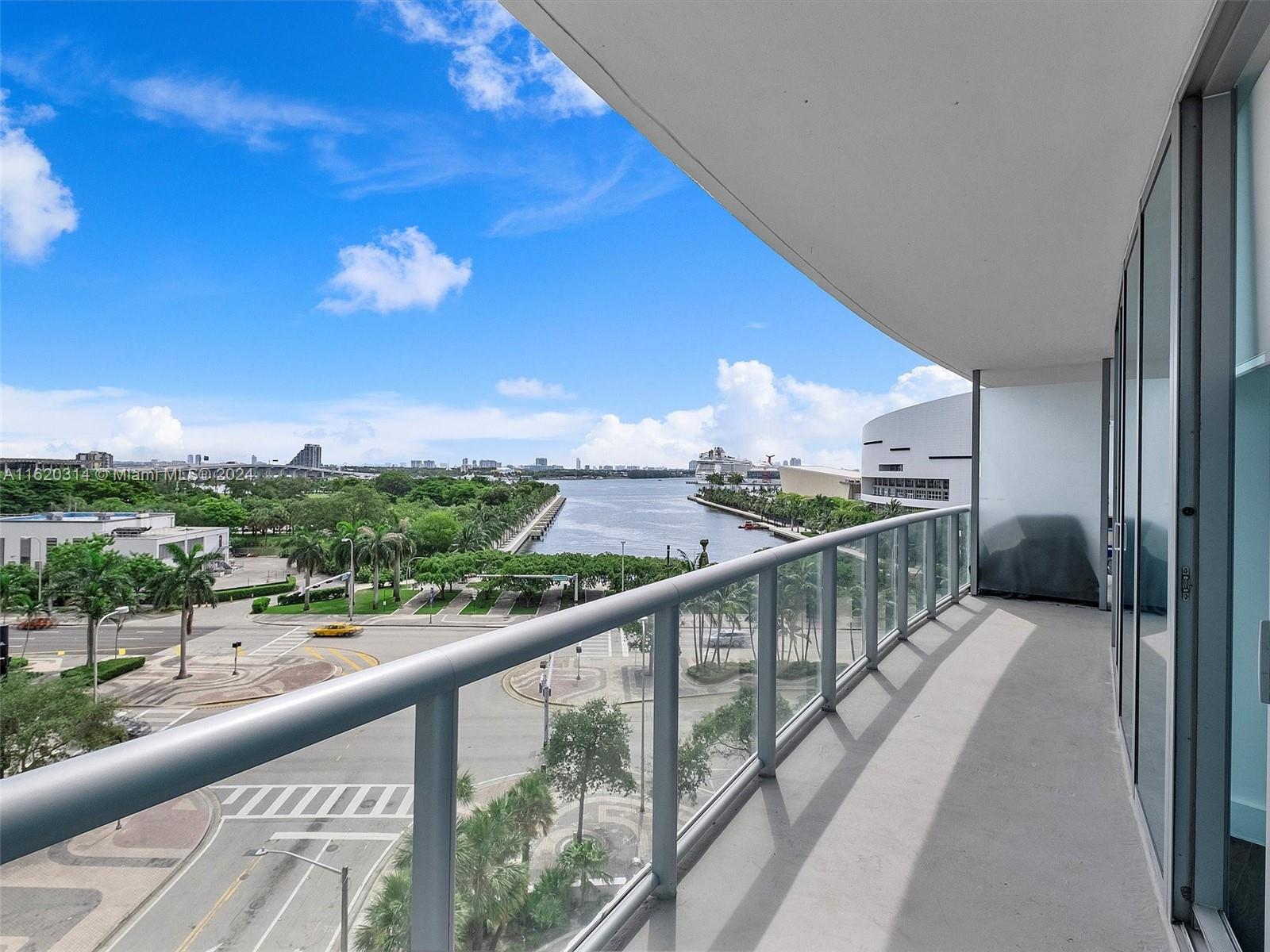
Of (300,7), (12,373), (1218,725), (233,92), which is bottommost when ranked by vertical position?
(1218,725)

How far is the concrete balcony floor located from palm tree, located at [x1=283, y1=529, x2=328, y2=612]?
43.5 metres

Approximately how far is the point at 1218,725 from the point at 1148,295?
5.42 ft

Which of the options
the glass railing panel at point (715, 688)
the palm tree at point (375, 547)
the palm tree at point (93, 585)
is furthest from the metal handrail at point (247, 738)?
the palm tree at point (375, 547)

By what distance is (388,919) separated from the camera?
101 centimetres

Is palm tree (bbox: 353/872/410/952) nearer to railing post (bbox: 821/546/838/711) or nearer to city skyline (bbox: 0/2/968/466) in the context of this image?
railing post (bbox: 821/546/838/711)

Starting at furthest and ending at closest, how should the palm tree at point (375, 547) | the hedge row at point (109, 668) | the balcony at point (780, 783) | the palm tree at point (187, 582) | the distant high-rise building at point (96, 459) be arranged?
the distant high-rise building at point (96, 459)
the palm tree at point (375, 547)
the palm tree at point (187, 582)
the hedge row at point (109, 668)
the balcony at point (780, 783)

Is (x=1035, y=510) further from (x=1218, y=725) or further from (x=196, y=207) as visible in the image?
(x=196, y=207)

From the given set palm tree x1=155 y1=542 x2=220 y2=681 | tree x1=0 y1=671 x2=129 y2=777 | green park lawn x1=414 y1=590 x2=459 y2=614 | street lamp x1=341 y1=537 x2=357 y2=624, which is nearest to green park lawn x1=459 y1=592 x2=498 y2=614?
green park lawn x1=414 y1=590 x2=459 y2=614

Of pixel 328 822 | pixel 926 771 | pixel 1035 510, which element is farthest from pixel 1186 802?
pixel 1035 510

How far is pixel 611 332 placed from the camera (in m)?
118

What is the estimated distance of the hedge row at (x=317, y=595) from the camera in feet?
138

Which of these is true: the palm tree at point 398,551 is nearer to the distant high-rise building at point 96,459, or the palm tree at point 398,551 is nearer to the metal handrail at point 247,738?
the distant high-rise building at point 96,459

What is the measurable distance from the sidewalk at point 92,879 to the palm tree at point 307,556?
147 feet

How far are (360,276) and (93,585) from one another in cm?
10802
